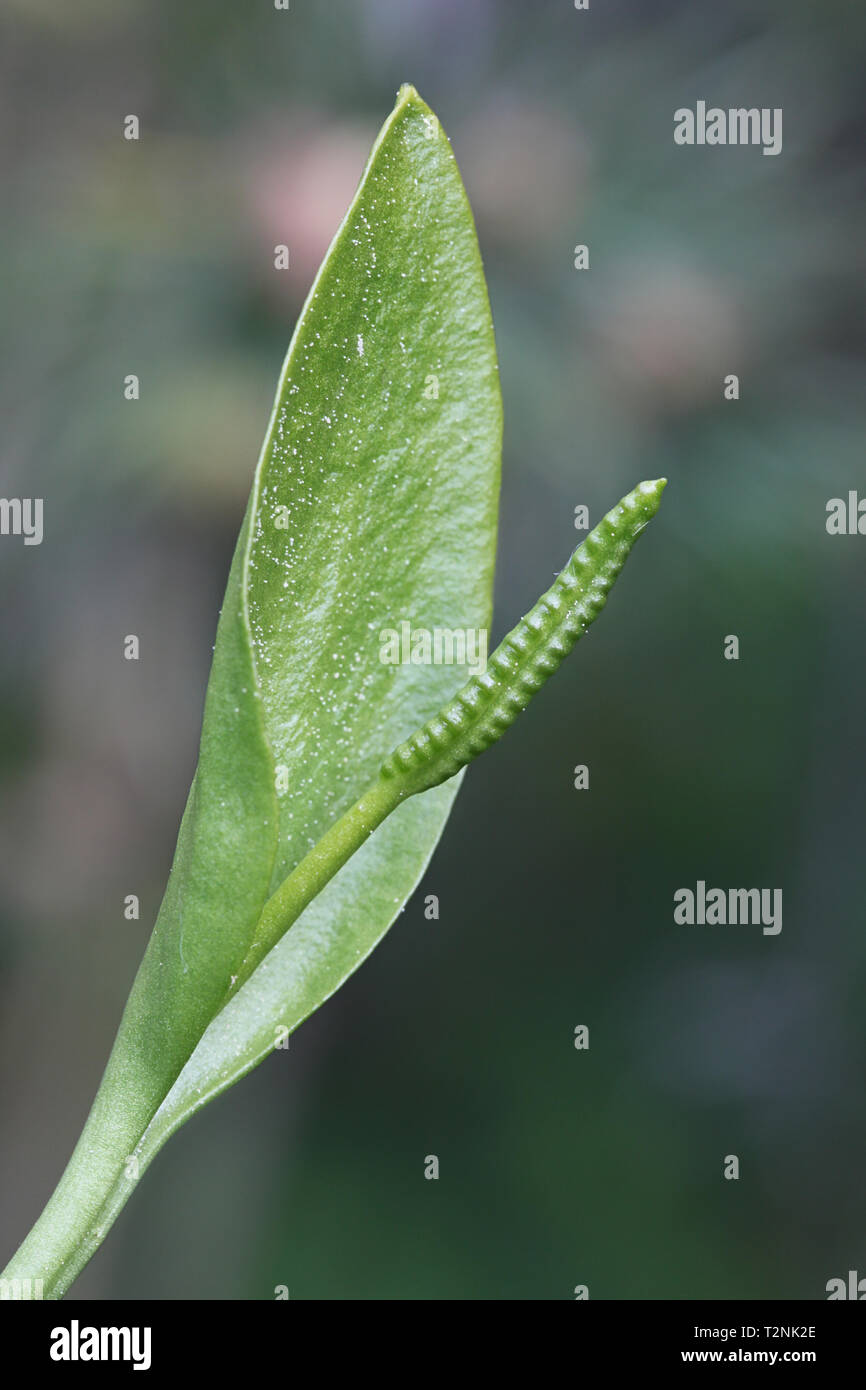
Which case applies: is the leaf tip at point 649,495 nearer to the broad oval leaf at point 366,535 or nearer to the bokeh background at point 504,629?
the broad oval leaf at point 366,535

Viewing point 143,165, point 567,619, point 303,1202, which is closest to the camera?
point 567,619

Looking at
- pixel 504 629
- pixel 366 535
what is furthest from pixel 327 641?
pixel 504 629

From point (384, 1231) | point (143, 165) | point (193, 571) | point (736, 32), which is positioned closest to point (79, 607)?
point (193, 571)

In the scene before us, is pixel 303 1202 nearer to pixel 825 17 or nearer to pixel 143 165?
pixel 143 165

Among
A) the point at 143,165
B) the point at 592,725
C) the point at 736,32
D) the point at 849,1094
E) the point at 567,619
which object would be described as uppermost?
the point at 736,32

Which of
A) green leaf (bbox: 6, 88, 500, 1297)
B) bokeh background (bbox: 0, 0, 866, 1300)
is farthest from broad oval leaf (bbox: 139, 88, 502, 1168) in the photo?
bokeh background (bbox: 0, 0, 866, 1300)
